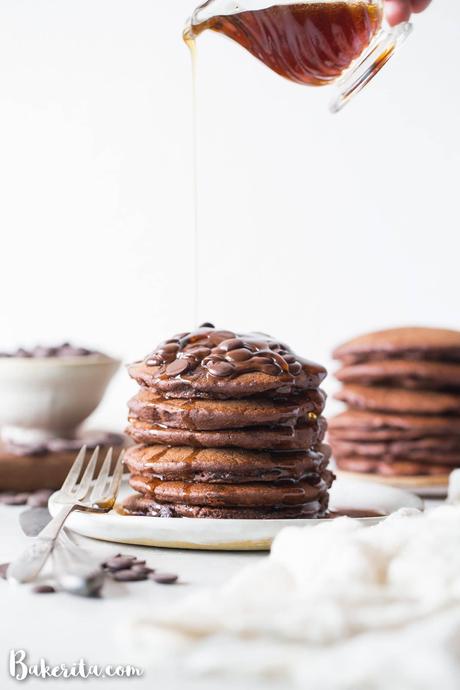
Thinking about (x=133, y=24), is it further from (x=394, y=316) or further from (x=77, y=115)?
(x=394, y=316)

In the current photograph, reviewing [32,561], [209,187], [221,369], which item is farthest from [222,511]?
[209,187]

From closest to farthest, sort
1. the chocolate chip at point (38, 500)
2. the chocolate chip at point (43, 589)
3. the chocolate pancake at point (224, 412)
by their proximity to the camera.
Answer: the chocolate chip at point (43, 589) < the chocolate pancake at point (224, 412) < the chocolate chip at point (38, 500)

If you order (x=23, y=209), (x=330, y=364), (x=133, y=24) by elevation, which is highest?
(x=133, y=24)

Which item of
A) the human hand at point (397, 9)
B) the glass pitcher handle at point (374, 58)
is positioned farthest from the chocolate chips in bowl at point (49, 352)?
the human hand at point (397, 9)

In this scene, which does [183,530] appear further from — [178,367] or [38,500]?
[38,500]

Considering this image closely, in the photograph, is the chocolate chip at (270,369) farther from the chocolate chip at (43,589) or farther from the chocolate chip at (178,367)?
the chocolate chip at (43,589)

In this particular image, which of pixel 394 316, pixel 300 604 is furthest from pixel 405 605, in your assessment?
pixel 394 316
